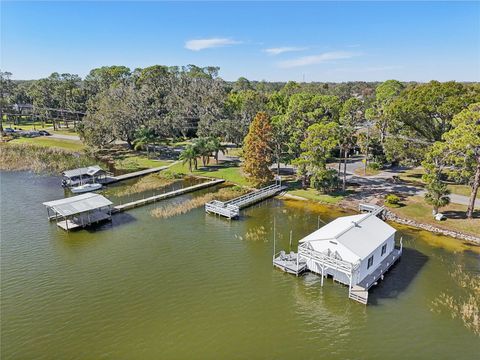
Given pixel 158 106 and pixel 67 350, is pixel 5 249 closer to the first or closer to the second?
pixel 67 350

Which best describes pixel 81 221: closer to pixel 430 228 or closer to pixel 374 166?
pixel 430 228

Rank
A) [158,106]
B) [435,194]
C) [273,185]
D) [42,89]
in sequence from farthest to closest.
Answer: [42,89] < [158,106] < [273,185] < [435,194]

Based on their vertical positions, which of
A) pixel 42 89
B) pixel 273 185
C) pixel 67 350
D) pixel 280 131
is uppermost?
pixel 42 89

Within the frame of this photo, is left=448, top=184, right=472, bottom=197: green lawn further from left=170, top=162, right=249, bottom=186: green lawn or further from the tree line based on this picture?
left=170, top=162, right=249, bottom=186: green lawn

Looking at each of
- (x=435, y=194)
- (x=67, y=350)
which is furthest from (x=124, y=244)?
(x=435, y=194)

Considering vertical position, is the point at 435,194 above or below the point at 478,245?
above

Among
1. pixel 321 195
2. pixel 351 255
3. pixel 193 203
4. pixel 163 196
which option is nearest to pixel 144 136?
pixel 163 196

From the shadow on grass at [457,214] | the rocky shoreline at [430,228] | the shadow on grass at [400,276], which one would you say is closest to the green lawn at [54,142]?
the rocky shoreline at [430,228]

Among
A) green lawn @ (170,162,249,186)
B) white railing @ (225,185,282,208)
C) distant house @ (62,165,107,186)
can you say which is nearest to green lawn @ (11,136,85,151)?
distant house @ (62,165,107,186)
